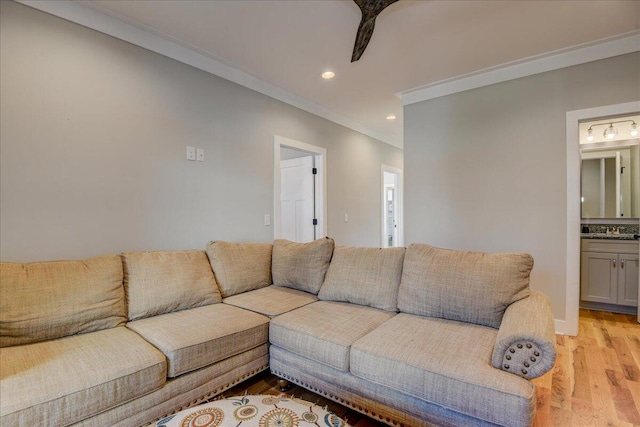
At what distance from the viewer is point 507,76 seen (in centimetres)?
297

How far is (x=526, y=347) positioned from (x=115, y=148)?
278 cm

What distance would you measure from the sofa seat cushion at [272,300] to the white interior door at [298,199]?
5.29 ft

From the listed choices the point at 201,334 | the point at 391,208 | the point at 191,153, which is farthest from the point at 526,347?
the point at 391,208

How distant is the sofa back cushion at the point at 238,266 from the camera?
243 cm

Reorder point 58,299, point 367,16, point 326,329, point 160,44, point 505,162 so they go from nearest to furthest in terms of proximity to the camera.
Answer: point 58,299 < point 326,329 < point 367,16 < point 160,44 < point 505,162

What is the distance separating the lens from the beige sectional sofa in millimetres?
1242

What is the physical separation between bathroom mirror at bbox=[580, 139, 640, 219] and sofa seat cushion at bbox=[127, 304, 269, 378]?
14.6ft

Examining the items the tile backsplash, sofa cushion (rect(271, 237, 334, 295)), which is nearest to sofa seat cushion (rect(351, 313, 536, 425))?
sofa cushion (rect(271, 237, 334, 295))

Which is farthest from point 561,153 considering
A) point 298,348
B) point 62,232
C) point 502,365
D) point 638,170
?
point 62,232

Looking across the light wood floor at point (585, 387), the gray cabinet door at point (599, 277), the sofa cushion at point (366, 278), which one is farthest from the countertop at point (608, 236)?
the sofa cushion at point (366, 278)

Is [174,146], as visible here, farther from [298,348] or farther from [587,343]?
[587,343]

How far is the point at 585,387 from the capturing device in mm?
1931

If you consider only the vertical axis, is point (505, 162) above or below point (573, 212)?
above

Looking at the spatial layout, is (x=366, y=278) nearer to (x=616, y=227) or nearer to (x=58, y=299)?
(x=58, y=299)
